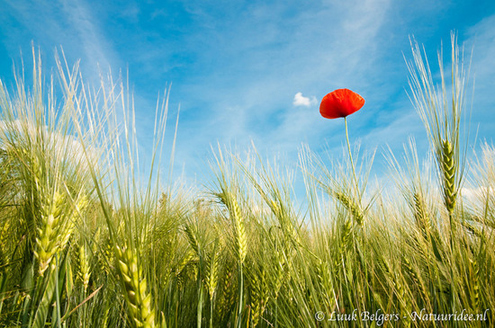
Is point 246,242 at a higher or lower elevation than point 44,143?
lower

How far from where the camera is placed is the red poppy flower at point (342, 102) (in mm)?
2088

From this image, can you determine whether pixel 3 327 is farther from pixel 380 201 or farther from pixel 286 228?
pixel 380 201

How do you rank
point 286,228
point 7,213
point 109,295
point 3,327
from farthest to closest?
point 7,213 → point 109,295 → point 286,228 → point 3,327

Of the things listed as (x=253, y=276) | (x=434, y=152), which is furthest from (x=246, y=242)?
(x=434, y=152)

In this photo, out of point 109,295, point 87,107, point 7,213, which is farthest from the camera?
point 7,213

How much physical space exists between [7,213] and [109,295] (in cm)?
111

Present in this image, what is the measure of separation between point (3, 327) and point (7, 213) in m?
1.08

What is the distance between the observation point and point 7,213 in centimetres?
209

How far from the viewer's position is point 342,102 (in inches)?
82.2

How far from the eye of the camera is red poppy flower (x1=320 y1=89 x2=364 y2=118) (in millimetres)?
2088

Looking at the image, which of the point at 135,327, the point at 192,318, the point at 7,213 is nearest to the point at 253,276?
the point at 192,318

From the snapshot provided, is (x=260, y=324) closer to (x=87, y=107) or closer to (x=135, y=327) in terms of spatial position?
(x=135, y=327)

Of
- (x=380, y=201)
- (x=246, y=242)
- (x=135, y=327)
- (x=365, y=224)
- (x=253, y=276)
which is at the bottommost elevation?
(x=135, y=327)

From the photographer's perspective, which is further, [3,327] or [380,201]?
[380,201]
